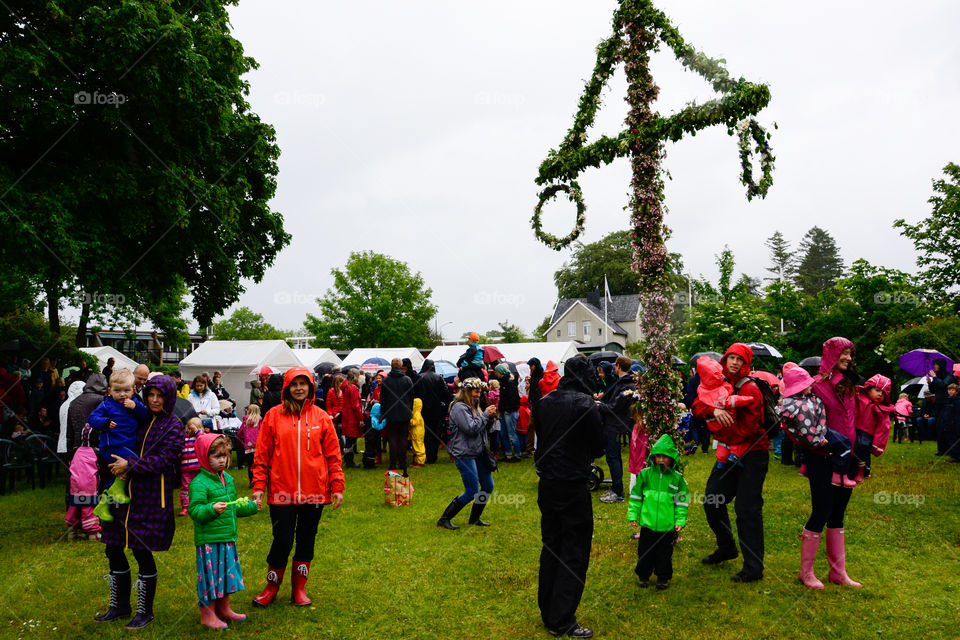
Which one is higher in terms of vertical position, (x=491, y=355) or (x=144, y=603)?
(x=491, y=355)

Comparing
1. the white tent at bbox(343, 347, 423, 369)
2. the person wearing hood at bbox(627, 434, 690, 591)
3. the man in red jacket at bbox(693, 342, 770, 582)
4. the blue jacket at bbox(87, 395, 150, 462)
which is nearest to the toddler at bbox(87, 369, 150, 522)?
the blue jacket at bbox(87, 395, 150, 462)

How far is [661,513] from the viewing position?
5.43m

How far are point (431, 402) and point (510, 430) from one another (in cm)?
177

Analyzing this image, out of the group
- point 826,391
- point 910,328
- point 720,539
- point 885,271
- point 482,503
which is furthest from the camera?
point 885,271

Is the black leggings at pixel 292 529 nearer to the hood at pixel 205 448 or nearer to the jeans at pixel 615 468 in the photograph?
the hood at pixel 205 448

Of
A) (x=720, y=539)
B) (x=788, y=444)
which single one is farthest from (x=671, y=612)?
(x=788, y=444)

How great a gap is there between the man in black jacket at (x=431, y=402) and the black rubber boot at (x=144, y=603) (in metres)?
7.95

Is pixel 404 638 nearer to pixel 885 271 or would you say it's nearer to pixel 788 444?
pixel 788 444

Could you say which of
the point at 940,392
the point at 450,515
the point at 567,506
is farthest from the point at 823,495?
the point at 940,392

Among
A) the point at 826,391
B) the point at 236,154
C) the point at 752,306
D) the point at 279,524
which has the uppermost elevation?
the point at 236,154

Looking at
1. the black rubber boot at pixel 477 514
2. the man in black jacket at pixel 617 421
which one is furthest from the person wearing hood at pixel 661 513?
the black rubber boot at pixel 477 514

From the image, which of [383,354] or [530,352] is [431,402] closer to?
[530,352]

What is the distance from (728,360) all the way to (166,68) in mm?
12970

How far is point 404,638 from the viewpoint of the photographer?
4664mm
